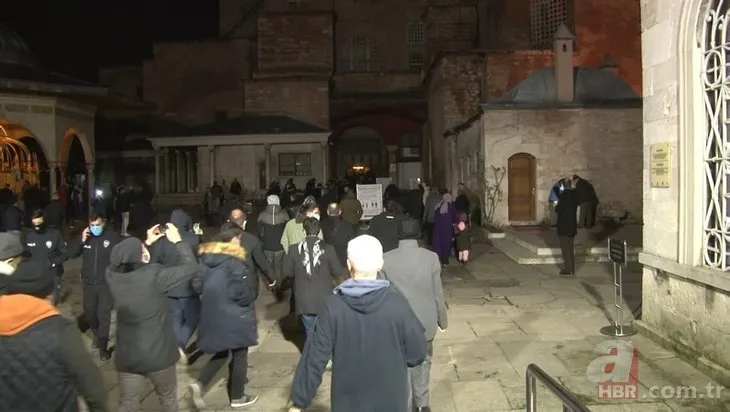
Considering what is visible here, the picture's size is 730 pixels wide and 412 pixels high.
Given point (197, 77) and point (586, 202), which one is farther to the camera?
point (197, 77)

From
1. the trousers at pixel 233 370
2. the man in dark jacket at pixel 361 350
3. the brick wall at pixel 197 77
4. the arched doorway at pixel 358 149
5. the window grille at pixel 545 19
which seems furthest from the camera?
the arched doorway at pixel 358 149

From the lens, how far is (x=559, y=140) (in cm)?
1886

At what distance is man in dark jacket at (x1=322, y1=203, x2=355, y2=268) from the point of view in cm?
866

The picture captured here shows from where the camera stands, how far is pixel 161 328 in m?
4.52

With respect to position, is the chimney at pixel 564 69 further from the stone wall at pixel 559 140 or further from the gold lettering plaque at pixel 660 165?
the gold lettering plaque at pixel 660 165

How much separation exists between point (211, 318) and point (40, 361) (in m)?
2.34

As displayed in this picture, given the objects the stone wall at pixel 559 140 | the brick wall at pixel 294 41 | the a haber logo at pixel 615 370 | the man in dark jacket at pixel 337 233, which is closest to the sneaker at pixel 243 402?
the man in dark jacket at pixel 337 233

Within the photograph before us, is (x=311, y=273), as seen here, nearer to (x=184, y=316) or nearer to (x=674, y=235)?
Answer: (x=184, y=316)

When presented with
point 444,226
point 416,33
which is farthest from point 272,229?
point 416,33

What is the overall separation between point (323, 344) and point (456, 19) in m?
38.0

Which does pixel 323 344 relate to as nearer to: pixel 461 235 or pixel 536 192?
pixel 461 235

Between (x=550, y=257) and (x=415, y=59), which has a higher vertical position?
(x=415, y=59)

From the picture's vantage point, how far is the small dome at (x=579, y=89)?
1952 centimetres

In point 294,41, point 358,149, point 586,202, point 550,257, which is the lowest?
point 550,257
